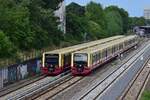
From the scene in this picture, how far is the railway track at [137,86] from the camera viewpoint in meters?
35.5

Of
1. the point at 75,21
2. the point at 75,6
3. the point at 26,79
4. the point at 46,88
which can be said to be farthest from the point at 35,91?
the point at 75,6

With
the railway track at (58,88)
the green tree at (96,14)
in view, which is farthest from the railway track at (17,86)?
the green tree at (96,14)

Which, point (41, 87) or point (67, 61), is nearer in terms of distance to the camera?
point (41, 87)

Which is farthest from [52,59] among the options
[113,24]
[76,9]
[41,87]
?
[113,24]

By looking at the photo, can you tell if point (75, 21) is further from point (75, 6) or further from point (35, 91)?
point (35, 91)

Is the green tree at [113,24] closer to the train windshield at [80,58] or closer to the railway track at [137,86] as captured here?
the railway track at [137,86]

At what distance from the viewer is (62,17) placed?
9894 cm

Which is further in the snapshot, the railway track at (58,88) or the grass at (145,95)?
the railway track at (58,88)

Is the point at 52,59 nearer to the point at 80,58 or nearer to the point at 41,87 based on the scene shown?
the point at 80,58

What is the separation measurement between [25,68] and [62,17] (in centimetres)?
5281

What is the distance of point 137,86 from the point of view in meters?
41.5

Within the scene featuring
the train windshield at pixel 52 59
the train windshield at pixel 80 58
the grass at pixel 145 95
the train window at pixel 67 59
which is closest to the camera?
the grass at pixel 145 95

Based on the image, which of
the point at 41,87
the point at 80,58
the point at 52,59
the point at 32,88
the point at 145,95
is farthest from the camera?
the point at 80,58

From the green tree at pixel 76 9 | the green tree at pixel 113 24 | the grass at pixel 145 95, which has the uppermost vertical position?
the green tree at pixel 76 9
